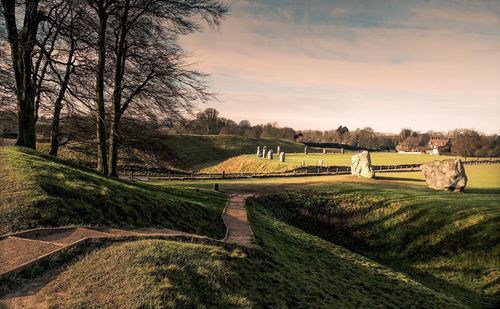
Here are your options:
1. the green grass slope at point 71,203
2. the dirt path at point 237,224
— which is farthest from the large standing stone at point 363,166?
the green grass slope at point 71,203

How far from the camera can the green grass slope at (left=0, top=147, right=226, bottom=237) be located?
39.5 feet

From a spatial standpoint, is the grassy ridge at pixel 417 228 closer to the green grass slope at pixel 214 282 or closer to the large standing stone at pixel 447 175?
the large standing stone at pixel 447 175

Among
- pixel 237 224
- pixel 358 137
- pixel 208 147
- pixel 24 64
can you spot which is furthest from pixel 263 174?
pixel 358 137

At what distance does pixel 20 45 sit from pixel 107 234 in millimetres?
11781

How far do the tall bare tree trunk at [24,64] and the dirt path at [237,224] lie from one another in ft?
36.5

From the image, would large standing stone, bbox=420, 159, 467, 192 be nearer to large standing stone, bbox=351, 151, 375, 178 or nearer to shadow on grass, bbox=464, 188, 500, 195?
shadow on grass, bbox=464, 188, 500, 195

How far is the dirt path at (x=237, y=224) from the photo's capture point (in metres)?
14.3

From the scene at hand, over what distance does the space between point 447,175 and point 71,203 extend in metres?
32.5

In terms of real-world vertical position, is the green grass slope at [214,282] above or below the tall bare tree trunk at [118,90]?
below

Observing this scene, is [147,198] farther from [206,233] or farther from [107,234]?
[107,234]

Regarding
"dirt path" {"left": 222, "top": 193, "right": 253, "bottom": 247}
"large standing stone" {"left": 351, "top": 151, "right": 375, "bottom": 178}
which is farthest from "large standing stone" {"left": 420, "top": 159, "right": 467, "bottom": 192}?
"dirt path" {"left": 222, "top": 193, "right": 253, "bottom": 247}

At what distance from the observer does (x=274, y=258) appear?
45.1ft

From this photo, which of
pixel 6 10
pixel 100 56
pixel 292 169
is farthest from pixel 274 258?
pixel 292 169

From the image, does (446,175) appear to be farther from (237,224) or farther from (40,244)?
(40,244)
